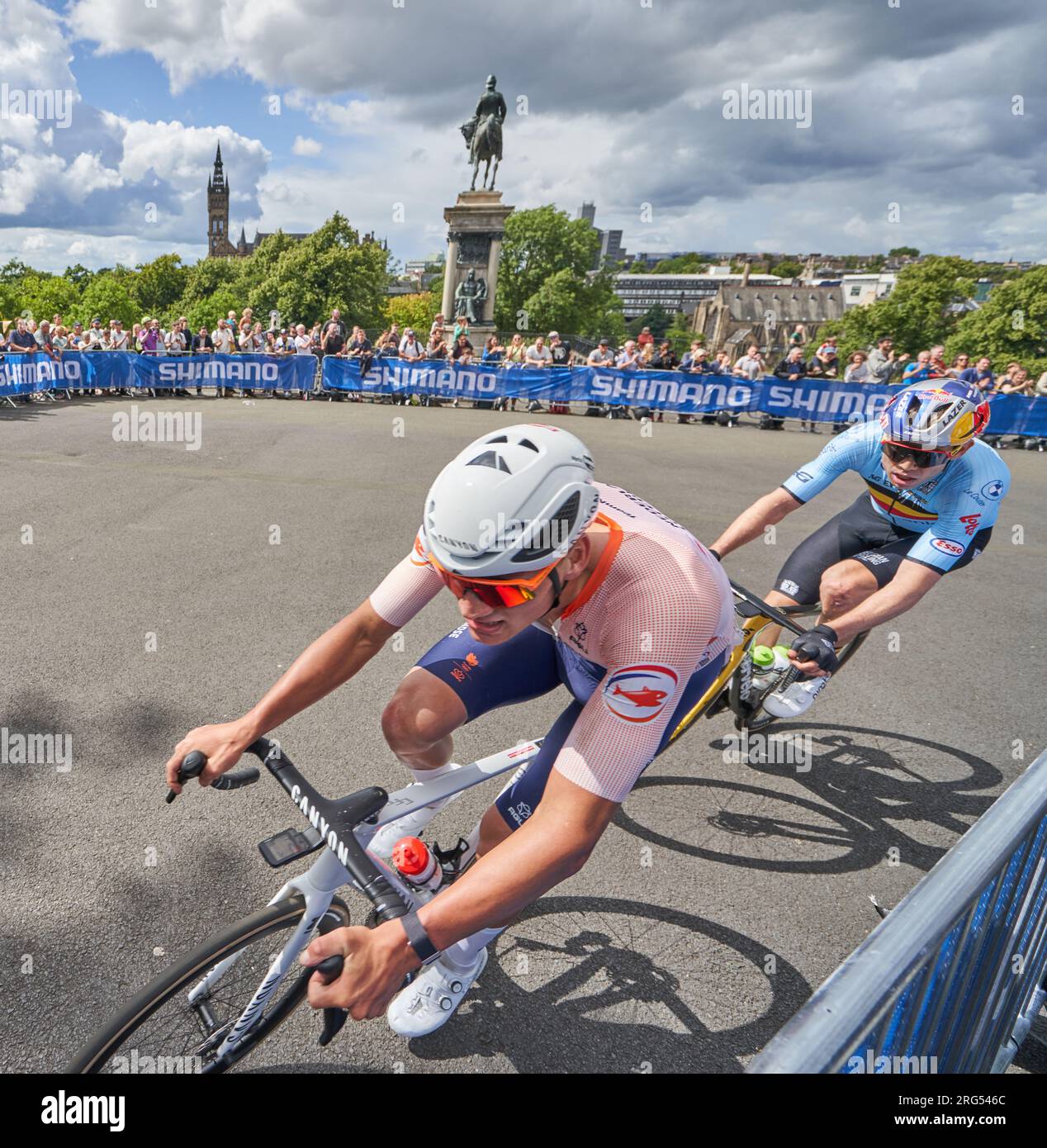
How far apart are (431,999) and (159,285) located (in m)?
114

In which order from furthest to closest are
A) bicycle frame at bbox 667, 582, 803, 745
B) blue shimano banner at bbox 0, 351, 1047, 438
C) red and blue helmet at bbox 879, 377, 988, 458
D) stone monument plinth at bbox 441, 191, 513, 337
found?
stone monument plinth at bbox 441, 191, 513, 337, blue shimano banner at bbox 0, 351, 1047, 438, red and blue helmet at bbox 879, 377, 988, 458, bicycle frame at bbox 667, 582, 803, 745

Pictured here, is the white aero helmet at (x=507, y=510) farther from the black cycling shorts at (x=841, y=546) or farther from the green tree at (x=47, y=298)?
the green tree at (x=47, y=298)

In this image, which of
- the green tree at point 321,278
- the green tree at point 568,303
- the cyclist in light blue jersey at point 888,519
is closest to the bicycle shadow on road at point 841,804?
the cyclist in light blue jersey at point 888,519

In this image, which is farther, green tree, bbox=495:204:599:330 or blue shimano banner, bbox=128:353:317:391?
green tree, bbox=495:204:599:330

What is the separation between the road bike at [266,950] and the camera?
76.4 inches

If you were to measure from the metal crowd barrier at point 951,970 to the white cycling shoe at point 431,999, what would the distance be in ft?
4.57

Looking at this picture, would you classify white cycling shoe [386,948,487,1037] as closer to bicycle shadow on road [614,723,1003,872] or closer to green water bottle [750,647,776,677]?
bicycle shadow on road [614,723,1003,872]

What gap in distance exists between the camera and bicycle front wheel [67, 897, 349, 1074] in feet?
6.39

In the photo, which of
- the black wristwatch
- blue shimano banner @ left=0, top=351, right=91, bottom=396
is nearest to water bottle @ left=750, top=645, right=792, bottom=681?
the black wristwatch

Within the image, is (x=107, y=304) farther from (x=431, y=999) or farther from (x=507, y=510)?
(x=507, y=510)

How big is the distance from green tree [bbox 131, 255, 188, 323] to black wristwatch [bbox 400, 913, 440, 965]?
109654 millimetres

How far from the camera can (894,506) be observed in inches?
170
